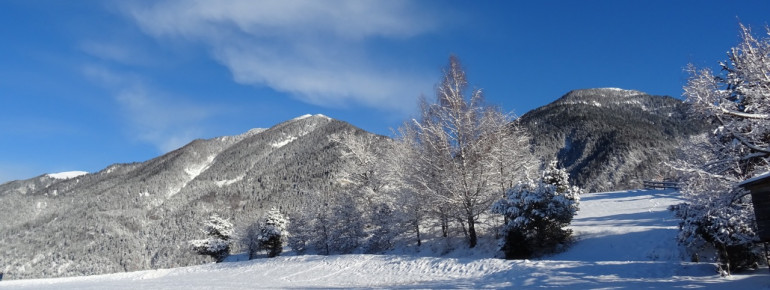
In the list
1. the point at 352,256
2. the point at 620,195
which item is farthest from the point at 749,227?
the point at 620,195

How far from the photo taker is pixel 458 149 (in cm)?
2350

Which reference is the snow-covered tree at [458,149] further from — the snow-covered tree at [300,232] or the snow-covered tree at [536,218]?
the snow-covered tree at [300,232]

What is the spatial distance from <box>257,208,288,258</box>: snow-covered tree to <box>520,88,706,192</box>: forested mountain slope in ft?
226

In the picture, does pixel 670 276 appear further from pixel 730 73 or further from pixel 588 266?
pixel 730 73

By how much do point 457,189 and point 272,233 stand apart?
22.7m

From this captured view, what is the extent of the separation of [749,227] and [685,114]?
3928 mm

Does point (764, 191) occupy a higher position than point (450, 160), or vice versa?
point (450, 160)

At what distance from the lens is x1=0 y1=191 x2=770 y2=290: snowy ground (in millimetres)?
14875

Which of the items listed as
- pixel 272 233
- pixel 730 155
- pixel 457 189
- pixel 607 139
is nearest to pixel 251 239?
pixel 272 233

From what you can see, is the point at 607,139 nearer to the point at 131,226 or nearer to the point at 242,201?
the point at 242,201

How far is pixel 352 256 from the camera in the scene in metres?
25.9

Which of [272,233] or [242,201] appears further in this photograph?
[242,201]

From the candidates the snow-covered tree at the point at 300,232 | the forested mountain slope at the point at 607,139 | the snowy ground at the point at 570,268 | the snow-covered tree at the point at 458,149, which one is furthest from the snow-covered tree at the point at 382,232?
the forested mountain slope at the point at 607,139

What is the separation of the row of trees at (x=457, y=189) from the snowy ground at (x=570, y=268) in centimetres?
226
